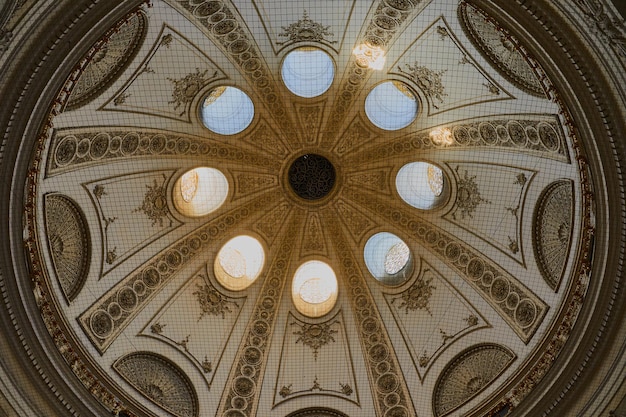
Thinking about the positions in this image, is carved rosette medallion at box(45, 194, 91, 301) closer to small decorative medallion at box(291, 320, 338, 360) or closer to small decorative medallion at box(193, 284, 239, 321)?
small decorative medallion at box(193, 284, 239, 321)

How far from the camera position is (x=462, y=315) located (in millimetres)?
16000

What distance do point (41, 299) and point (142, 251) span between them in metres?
3.65

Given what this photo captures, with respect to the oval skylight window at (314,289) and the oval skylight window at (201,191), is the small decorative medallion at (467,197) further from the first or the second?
the oval skylight window at (201,191)

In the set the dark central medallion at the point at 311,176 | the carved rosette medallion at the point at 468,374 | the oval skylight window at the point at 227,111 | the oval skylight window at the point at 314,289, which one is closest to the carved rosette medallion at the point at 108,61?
the oval skylight window at the point at 227,111

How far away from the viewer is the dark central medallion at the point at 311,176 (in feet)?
59.5

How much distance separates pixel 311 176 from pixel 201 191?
288 cm

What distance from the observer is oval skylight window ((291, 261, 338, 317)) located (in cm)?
1753

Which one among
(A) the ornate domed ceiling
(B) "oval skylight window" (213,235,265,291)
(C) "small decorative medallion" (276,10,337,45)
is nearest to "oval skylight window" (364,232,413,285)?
(A) the ornate domed ceiling

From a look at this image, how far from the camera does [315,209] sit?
60.5ft

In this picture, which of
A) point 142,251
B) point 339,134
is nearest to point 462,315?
point 339,134

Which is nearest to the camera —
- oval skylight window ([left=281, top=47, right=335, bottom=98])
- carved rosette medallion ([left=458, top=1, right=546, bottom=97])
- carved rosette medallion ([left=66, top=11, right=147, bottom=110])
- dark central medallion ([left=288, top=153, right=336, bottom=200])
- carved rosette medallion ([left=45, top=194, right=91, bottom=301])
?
carved rosette medallion ([left=66, top=11, right=147, bottom=110])

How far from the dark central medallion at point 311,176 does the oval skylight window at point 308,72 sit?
184 centimetres

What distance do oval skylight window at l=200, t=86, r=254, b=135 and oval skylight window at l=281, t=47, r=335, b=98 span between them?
3.84 feet

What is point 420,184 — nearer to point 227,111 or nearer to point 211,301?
point 227,111
